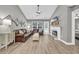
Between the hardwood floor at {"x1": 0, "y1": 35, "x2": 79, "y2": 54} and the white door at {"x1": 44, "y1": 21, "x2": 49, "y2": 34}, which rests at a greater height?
the white door at {"x1": 44, "y1": 21, "x2": 49, "y2": 34}

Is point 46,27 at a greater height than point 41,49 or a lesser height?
greater

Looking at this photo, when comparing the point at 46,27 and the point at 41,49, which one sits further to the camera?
the point at 46,27

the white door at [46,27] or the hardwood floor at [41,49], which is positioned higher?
the white door at [46,27]

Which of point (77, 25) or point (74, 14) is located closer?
point (74, 14)

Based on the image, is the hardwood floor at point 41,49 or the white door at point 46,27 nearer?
the hardwood floor at point 41,49

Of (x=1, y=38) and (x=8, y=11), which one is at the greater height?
(x=8, y=11)

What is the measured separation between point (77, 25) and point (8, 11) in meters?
4.91

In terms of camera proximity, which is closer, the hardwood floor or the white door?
the hardwood floor
